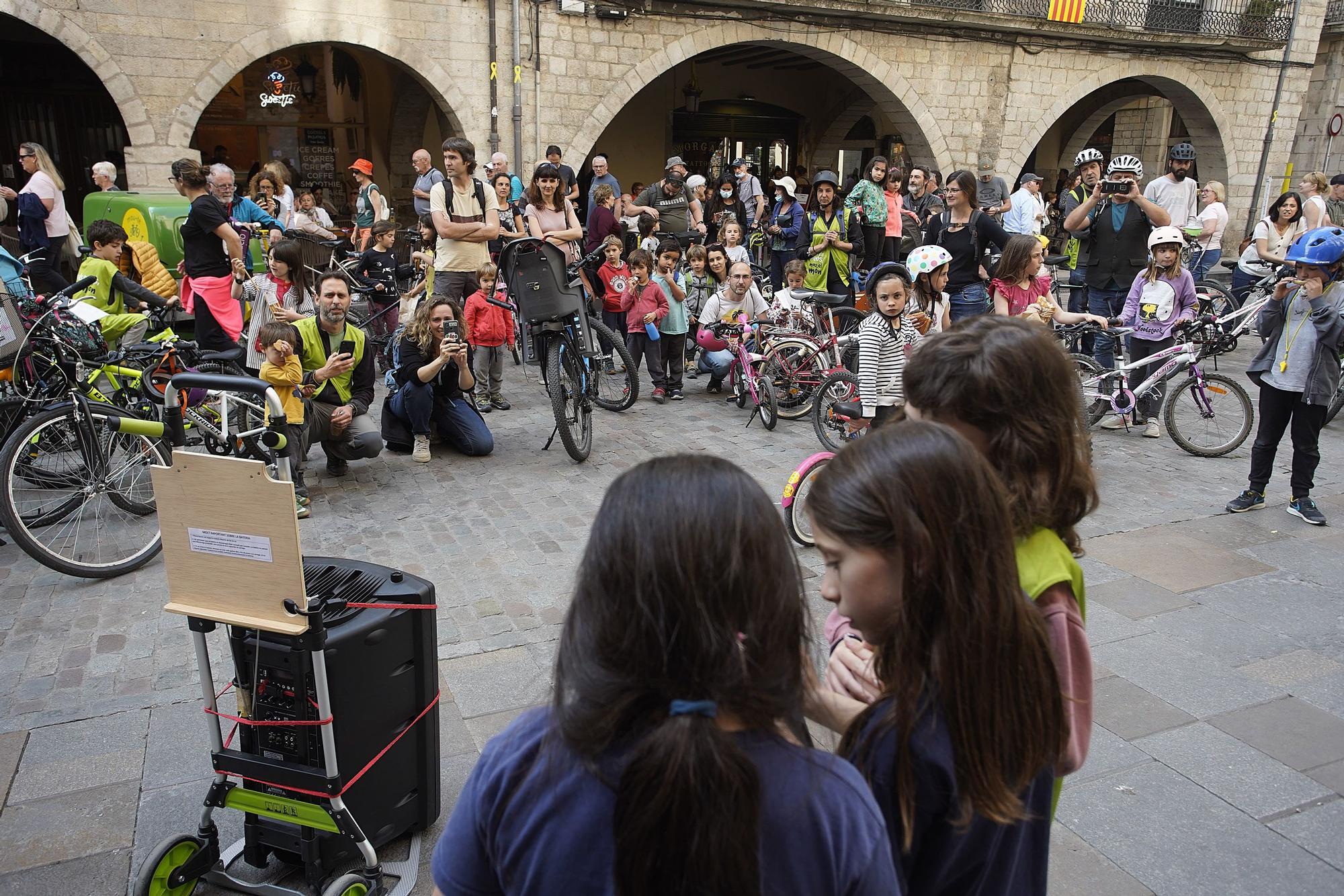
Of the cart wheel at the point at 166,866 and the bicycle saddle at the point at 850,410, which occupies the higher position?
the bicycle saddle at the point at 850,410

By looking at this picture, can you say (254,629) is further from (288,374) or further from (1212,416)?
(1212,416)

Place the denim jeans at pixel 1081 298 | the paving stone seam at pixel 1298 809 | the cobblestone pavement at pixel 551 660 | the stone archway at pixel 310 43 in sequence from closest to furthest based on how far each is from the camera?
1. the cobblestone pavement at pixel 551 660
2. the paving stone seam at pixel 1298 809
3. the denim jeans at pixel 1081 298
4. the stone archway at pixel 310 43

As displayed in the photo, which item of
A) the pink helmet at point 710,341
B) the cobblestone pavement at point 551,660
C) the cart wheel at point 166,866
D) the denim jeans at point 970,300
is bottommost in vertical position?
the cobblestone pavement at point 551,660

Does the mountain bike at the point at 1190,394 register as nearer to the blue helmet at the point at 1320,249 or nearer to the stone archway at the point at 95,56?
the blue helmet at the point at 1320,249

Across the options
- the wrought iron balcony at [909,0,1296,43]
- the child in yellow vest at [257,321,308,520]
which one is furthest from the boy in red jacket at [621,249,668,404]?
the wrought iron balcony at [909,0,1296,43]

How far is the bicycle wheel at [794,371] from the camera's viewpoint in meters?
8.11

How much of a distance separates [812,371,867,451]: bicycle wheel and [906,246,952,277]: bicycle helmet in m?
0.92

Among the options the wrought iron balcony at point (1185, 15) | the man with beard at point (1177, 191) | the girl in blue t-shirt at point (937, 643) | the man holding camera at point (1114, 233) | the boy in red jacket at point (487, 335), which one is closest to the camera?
the girl in blue t-shirt at point (937, 643)

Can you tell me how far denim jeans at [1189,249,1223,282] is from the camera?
483 inches

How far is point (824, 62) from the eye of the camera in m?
17.3

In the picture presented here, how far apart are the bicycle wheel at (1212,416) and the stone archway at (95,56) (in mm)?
12621

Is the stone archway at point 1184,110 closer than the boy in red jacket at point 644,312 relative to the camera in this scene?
No

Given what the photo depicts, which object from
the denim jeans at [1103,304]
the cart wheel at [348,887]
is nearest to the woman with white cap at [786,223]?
the denim jeans at [1103,304]

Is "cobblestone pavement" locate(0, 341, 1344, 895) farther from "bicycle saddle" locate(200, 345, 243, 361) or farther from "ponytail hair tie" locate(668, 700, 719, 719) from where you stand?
"ponytail hair tie" locate(668, 700, 719, 719)
